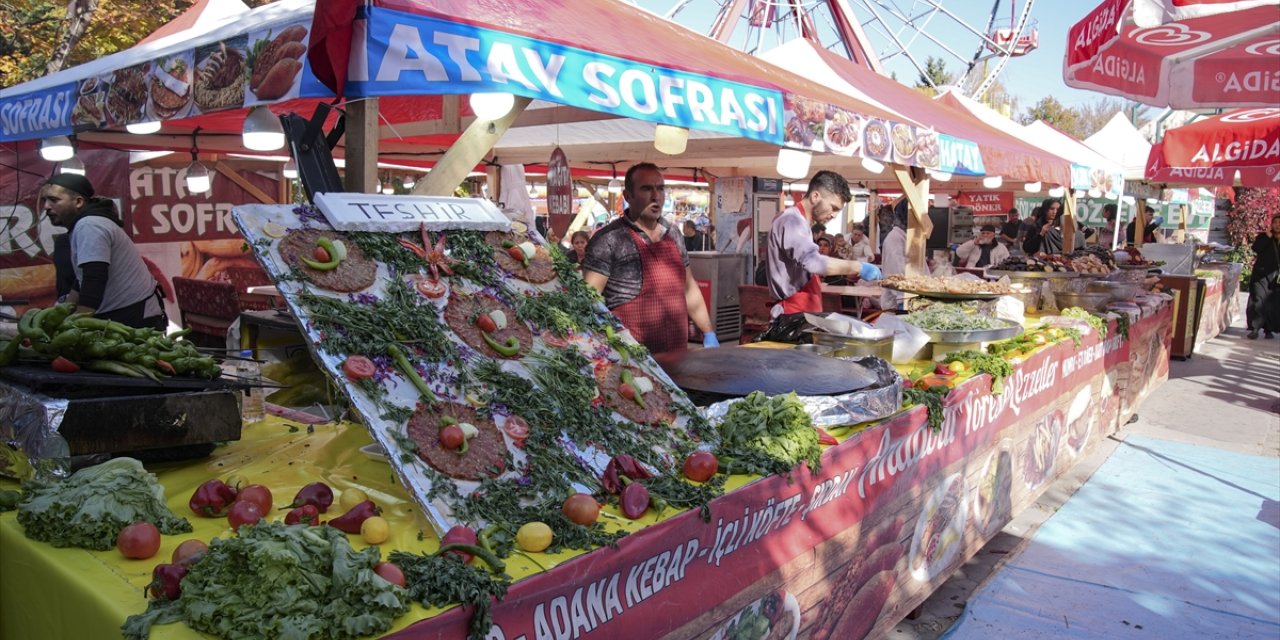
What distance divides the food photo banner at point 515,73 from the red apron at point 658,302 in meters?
0.74

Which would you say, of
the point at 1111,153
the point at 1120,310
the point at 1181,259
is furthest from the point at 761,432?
the point at 1111,153

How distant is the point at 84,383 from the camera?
2398mm

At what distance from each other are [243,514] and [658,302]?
257cm

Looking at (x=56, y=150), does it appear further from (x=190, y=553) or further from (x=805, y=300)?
(x=190, y=553)

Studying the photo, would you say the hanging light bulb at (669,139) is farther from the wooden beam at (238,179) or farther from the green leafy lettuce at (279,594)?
the wooden beam at (238,179)

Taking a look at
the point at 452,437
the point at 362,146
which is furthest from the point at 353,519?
the point at 362,146

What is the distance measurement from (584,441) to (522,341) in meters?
0.46

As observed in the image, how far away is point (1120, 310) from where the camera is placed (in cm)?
720

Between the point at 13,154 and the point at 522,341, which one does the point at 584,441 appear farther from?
the point at 13,154

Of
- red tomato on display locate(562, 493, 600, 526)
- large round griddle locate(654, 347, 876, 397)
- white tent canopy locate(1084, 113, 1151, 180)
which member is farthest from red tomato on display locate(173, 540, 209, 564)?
white tent canopy locate(1084, 113, 1151, 180)

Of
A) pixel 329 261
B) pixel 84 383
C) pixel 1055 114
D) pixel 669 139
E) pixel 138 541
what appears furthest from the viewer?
pixel 1055 114

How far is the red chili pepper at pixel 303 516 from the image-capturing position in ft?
6.64

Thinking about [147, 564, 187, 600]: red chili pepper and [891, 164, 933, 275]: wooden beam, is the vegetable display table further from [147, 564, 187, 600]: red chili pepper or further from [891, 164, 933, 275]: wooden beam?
[891, 164, 933, 275]: wooden beam

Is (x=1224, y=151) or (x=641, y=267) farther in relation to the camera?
(x=1224, y=151)
